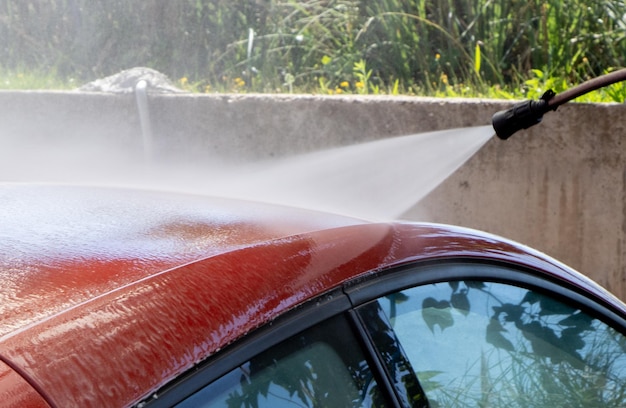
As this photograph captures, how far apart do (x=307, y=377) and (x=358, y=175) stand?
4.58 metres

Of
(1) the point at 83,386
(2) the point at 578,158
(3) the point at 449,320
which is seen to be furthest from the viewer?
(2) the point at 578,158

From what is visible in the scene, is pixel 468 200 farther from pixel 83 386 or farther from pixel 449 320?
pixel 83 386

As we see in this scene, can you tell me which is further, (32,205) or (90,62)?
(90,62)

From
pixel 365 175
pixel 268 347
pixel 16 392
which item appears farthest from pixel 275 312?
pixel 365 175

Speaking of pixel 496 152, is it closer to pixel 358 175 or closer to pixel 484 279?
pixel 358 175

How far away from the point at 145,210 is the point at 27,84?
675 centimetres

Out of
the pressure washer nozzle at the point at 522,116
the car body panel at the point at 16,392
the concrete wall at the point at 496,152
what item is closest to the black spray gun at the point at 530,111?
the pressure washer nozzle at the point at 522,116

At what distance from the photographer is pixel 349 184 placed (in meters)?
6.01

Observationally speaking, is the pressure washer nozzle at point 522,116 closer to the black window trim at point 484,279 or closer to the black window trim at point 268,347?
the black window trim at point 484,279

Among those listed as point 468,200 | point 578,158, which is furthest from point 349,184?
point 578,158

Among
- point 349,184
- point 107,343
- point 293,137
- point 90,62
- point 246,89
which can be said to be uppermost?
point 90,62

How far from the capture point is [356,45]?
7.93 metres

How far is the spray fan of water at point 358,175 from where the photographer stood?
18.5ft

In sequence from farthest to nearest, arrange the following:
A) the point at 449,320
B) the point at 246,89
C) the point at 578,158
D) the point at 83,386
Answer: the point at 246,89 < the point at 578,158 < the point at 449,320 < the point at 83,386
